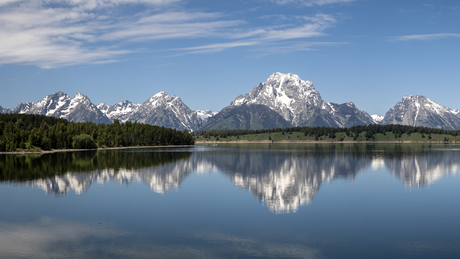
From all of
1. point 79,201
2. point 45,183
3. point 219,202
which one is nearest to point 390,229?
point 219,202

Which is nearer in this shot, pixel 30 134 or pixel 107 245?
pixel 107 245

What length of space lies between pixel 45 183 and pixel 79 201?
71.4 ft

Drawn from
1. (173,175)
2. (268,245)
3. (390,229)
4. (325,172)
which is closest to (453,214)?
(390,229)

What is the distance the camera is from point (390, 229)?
125ft

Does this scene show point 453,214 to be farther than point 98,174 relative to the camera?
No

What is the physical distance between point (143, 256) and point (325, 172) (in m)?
67.6

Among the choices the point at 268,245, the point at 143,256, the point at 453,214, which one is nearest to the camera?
the point at 143,256

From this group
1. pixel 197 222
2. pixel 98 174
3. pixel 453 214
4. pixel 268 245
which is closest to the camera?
pixel 268 245

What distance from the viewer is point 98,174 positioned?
85562mm

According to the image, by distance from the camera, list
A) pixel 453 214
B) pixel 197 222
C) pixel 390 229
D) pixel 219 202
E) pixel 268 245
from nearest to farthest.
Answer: pixel 268 245 → pixel 390 229 → pixel 197 222 → pixel 453 214 → pixel 219 202

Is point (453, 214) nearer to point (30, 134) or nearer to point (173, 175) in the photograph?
point (173, 175)

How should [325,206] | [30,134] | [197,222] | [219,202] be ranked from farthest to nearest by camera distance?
[30,134]
[219,202]
[325,206]
[197,222]

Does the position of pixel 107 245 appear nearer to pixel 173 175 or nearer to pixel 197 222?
pixel 197 222

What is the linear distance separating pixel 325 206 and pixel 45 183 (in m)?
51.2
